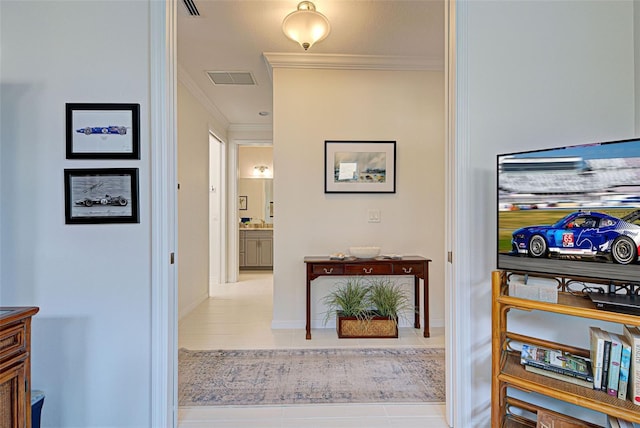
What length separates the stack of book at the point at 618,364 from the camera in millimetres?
1248

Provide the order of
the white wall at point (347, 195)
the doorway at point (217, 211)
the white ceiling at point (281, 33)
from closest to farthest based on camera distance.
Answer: the white ceiling at point (281, 33) → the white wall at point (347, 195) → the doorway at point (217, 211)

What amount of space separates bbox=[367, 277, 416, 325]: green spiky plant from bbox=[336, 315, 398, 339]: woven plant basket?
7 cm

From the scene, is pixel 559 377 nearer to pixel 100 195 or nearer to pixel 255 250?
pixel 100 195

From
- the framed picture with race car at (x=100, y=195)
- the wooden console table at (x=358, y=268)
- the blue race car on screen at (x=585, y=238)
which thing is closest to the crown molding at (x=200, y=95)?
the framed picture with race car at (x=100, y=195)

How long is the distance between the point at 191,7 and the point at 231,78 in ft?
4.36

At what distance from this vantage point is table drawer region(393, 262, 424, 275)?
10.3 feet

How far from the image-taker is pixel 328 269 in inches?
123

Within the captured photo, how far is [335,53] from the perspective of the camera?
3.22m

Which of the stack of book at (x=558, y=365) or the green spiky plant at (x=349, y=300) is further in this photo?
the green spiky plant at (x=349, y=300)

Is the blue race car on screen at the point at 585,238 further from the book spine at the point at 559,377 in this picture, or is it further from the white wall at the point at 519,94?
the book spine at the point at 559,377

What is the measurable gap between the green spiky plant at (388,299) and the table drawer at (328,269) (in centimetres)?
41

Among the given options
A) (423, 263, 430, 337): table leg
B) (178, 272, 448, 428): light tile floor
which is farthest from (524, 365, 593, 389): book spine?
(423, 263, 430, 337): table leg

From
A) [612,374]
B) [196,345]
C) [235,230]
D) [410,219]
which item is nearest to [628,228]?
[612,374]

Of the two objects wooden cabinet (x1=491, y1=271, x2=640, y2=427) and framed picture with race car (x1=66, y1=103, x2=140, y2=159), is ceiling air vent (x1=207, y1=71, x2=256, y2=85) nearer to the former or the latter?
framed picture with race car (x1=66, y1=103, x2=140, y2=159)
